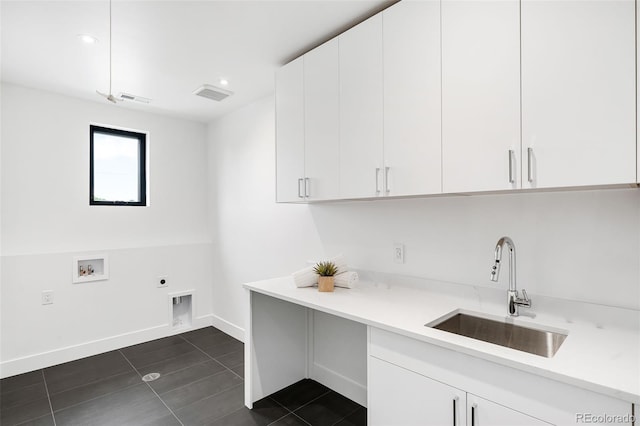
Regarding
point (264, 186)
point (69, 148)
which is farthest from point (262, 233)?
point (69, 148)

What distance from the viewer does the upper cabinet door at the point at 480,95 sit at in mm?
1333

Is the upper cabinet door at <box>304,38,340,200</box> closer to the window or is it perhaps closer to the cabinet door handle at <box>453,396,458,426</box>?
the cabinet door handle at <box>453,396,458,426</box>

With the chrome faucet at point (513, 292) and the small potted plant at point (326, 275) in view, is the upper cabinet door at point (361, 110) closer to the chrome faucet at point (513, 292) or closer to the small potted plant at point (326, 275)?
the small potted plant at point (326, 275)

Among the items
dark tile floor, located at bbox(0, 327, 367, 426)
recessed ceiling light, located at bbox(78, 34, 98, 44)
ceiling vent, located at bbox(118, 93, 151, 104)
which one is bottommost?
dark tile floor, located at bbox(0, 327, 367, 426)

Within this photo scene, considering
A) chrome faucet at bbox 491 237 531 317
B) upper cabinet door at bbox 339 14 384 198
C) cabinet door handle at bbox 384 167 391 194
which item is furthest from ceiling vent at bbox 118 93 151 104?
chrome faucet at bbox 491 237 531 317

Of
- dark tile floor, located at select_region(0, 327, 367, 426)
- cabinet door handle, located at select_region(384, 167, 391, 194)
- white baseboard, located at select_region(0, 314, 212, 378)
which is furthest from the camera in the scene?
white baseboard, located at select_region(0, 314, 212, 378)

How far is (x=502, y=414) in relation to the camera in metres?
1.14

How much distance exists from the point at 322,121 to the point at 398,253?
37.1 inches

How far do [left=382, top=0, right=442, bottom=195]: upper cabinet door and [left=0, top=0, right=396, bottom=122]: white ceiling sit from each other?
26 centimetres

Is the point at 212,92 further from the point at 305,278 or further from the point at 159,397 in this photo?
the point at 159,397

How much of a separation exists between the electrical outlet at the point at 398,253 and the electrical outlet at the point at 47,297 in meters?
2.95

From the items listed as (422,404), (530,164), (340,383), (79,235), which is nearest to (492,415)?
(422,404)

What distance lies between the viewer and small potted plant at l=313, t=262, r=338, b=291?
207 cm

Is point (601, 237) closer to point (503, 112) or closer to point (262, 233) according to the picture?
point (503, 112)
